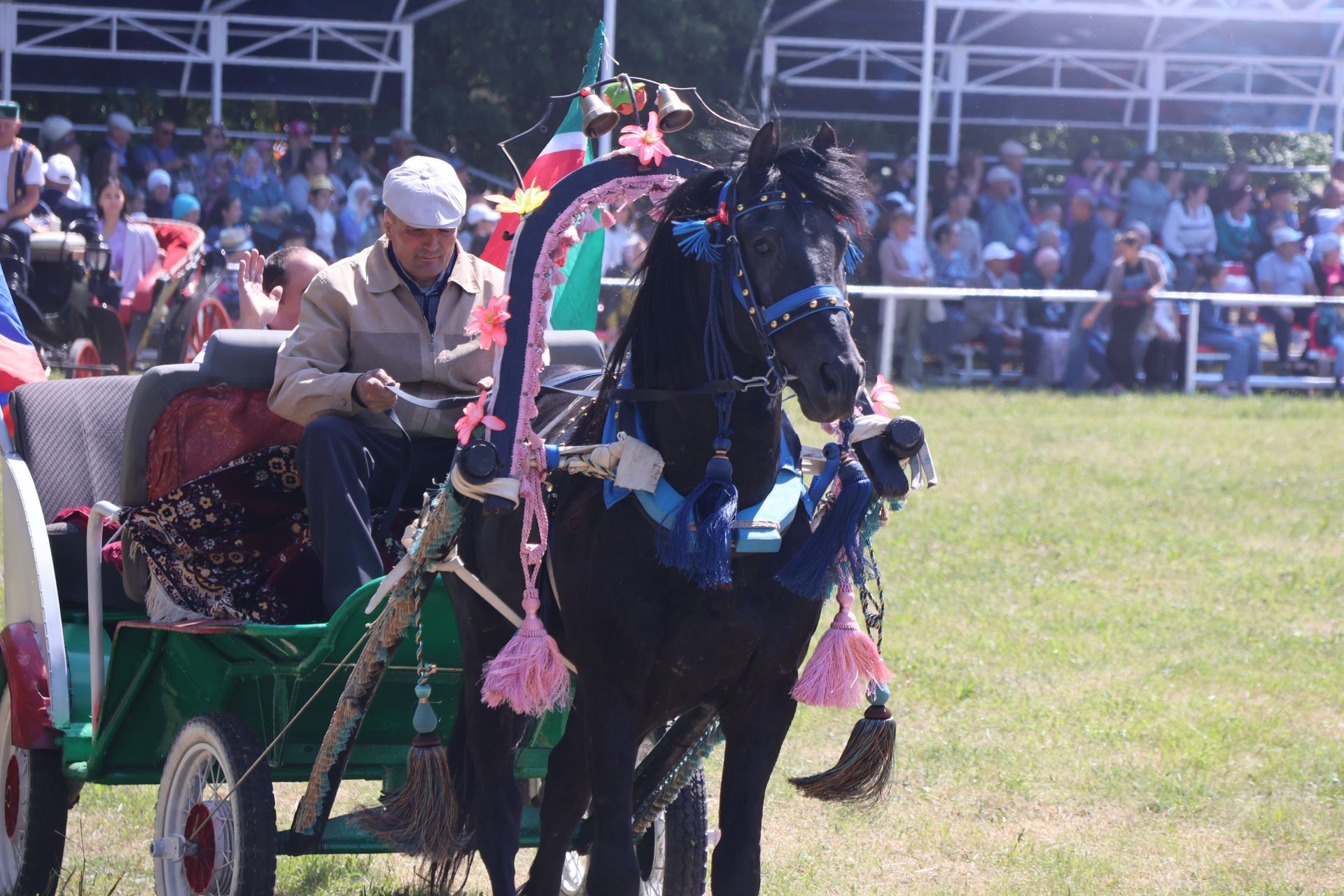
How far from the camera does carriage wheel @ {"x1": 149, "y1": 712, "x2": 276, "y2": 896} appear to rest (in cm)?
418

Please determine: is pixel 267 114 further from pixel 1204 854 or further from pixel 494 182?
pixel 1204 854

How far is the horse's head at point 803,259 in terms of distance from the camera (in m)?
3.31

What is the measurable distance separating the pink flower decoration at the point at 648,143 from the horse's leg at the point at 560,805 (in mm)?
1315

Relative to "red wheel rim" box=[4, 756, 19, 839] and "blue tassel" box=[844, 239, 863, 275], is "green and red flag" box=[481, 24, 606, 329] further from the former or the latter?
"red wheel rim" box=[4, 756, 19, 839]

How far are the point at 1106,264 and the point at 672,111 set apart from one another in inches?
576

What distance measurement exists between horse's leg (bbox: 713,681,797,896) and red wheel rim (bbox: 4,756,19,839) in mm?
2349

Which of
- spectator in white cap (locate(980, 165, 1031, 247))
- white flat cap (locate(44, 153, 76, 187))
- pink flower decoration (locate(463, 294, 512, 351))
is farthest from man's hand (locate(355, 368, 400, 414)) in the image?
spectator in white cap (locate(980, 165, 1031, 247))

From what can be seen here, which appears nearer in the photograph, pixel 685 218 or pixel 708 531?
pixel 708 531

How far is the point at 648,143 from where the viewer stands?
382 cm

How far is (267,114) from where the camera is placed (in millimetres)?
19375

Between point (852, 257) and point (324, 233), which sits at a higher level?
point (324, 233)

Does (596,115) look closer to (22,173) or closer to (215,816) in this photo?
(215,816)

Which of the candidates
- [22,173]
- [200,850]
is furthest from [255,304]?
[22,173]

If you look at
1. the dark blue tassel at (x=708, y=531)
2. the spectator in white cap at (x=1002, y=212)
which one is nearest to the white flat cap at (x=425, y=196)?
the dark blue tassel at (x=708, y=531)
